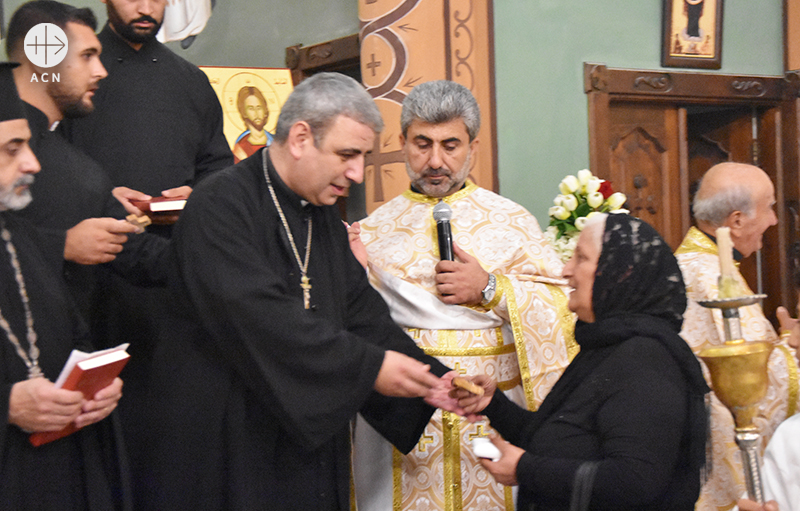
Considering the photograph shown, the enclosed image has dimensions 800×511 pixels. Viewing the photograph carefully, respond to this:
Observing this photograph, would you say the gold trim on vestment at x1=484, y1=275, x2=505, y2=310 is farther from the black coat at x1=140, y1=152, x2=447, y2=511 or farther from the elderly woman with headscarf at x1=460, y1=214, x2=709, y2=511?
the elderly woman with headscarf at x1=460, y1=214, x2=709, y2=511

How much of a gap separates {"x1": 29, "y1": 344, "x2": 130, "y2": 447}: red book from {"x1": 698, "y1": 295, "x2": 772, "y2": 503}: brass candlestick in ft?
4.61

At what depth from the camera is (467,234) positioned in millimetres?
3391

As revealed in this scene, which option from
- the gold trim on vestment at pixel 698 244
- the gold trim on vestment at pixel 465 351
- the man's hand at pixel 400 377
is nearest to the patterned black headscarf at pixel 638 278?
the man's hand at pixel 400 377

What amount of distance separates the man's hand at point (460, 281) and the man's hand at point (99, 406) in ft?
4.04

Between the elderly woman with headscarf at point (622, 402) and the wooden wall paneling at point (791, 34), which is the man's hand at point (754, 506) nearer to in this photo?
the elderly woman with headscarf at point (622, 402)

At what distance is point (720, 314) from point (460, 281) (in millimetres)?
1275

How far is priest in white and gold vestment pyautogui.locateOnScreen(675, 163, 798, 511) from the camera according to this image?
137 inches

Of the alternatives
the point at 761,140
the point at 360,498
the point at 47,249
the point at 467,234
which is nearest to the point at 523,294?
the point at 467,234

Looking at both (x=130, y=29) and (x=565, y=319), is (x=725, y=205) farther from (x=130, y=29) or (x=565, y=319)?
(x=130, y=29)

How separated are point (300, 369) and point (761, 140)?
15.9 ft

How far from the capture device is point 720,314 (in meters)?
3.63

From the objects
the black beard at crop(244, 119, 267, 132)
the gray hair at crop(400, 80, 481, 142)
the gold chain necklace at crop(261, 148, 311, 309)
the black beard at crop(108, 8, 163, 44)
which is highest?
the black beard at crop(108, 8, 163, 44)

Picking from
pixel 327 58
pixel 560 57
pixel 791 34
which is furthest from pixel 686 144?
pixel 327 58

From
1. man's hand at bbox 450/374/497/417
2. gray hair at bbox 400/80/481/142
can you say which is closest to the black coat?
man's hand at bbox 450/374/497/417
